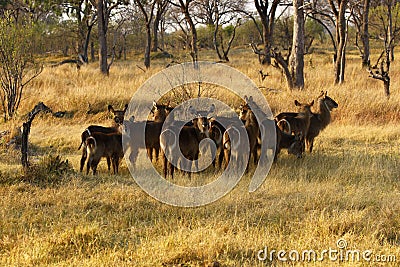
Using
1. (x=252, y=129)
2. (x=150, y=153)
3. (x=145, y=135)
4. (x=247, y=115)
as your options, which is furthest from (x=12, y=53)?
(x=252, y=129)

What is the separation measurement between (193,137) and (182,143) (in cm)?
22

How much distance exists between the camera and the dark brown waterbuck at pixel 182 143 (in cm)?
695

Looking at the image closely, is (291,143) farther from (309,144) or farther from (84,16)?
(84,16)

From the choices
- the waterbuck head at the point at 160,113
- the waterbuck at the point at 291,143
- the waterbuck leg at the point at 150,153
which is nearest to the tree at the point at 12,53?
the waterbuck head at the point at 160,113

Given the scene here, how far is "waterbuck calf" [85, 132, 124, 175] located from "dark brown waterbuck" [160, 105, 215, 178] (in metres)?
0.72

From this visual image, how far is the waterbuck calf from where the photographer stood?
274 inches

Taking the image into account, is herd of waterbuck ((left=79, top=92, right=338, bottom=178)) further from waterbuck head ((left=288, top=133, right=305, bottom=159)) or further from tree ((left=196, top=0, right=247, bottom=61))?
tree ((left=196, top=0, right=247, bottom=61))

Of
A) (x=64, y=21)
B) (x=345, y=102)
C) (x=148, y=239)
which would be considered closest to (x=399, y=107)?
(x=345, y=102)

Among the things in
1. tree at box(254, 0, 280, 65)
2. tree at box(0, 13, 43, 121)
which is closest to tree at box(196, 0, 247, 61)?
tree at box(254, 0, 280, 65)

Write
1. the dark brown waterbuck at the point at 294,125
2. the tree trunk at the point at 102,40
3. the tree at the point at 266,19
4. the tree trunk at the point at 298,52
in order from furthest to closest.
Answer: the tree at the point at 266,19 < the tree trunk at the point at 102,40 < the tree trunk at the point at 298,52 < the dark brown waterbuck at the point at 294,125

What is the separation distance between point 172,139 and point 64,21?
30842 millimetres

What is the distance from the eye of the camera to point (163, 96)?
1230 centimetres

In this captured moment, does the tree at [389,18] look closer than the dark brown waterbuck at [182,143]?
No

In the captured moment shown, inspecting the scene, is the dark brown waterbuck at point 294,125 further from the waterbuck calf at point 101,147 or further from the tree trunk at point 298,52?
the tree trunk at point 298,52
